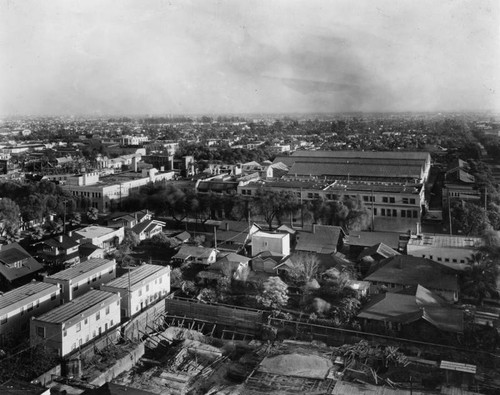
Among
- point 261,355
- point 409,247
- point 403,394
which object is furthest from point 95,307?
point 409,247

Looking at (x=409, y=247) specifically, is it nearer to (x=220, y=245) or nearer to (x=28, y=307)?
(x=220, y=245)

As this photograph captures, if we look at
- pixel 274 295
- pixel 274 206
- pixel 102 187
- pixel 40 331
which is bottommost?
pixel 274 295

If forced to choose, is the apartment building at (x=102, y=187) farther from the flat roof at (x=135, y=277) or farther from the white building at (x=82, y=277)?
the flat roof at (x=135, y=277)

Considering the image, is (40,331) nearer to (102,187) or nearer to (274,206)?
(274,206)

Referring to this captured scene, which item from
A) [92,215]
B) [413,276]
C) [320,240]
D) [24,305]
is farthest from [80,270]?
[92,215]

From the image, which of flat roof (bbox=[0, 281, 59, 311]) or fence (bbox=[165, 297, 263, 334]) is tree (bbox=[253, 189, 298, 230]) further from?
flat roof (bbox=[0, 281, 59, 311])

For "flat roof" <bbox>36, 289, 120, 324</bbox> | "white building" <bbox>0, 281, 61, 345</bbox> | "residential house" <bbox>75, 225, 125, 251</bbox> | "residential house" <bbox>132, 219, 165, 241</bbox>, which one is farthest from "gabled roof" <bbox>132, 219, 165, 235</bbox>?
"flat roof" <bbox>36, 289, 120, 324</bbox>
